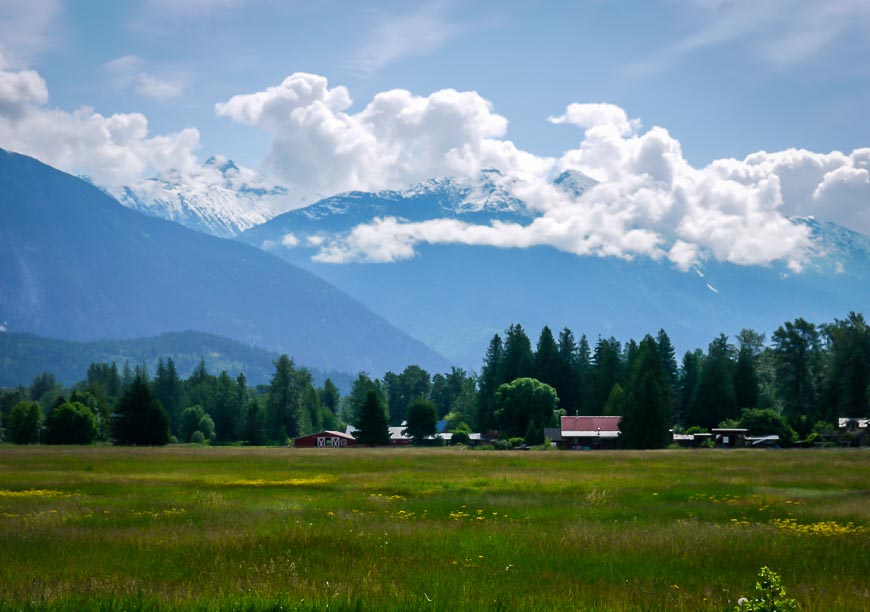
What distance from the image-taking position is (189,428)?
182875 millimetres

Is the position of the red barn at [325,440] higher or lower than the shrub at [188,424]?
lower

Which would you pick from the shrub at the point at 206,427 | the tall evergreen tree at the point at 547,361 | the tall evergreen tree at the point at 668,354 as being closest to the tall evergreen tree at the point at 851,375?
the tall evergreen tree at the point at 668,354

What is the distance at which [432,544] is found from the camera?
23156 millimetres

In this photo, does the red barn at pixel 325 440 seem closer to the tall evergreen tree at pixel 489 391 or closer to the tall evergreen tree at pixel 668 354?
the tall evergreen tree at pixel 489 391

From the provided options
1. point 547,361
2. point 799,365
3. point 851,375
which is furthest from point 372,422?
point 851,375

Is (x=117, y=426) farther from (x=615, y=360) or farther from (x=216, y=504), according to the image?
(x=216, y=504)

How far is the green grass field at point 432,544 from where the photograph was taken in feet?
54.5

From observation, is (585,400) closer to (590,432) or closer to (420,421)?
(590,432)

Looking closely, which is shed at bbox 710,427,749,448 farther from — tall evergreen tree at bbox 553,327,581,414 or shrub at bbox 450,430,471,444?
shrub at bbox 450,430,471,444

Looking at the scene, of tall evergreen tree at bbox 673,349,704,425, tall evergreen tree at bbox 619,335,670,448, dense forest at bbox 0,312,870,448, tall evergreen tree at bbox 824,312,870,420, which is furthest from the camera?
tall evergreen tree at bbox 673,349,704,425

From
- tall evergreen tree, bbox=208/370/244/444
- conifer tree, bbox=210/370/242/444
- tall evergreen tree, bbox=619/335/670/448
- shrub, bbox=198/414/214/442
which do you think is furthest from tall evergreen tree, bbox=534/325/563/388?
shrub, bbox=198/414/214/442

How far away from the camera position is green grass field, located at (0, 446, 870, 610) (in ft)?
54.5

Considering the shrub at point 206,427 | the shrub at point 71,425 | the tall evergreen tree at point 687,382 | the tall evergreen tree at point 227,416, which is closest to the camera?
the shrub at point 71,425

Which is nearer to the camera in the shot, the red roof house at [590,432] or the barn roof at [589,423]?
the red roof house at [590,432]
